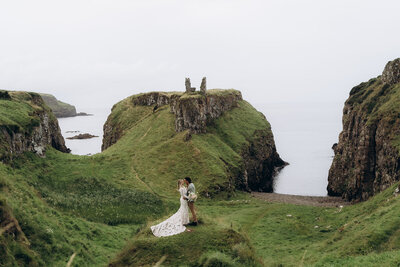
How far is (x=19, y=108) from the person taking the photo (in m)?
69.2

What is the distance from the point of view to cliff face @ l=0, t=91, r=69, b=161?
54.6 m

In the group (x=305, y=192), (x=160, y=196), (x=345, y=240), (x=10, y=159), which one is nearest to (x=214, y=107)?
(x=305, y=192)

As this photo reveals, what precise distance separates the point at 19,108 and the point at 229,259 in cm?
6504

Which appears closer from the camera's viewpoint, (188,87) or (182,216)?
(182,216)

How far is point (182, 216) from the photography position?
999 inches

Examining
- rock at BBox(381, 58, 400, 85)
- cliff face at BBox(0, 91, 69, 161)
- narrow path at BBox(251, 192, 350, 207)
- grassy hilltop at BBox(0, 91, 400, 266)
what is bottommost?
narrow path at BBox(251, 192, 350, 207)

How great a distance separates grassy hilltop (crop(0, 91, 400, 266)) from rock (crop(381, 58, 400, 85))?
39683 mm

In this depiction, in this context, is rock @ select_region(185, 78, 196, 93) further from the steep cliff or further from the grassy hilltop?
the grassy hilltop

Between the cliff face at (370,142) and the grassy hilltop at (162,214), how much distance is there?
15504 mm

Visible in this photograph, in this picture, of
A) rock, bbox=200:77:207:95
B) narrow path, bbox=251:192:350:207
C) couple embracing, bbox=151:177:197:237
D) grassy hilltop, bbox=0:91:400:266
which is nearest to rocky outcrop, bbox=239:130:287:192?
grassy hilltop, bbox=0:91:400:266

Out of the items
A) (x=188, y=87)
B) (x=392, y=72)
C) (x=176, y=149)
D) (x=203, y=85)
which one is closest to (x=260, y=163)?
(x=203, y=85)

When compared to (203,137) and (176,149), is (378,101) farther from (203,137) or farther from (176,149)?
(176,149)

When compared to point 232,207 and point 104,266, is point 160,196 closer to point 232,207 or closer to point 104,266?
point 232,207

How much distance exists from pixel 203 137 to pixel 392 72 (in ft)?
172
